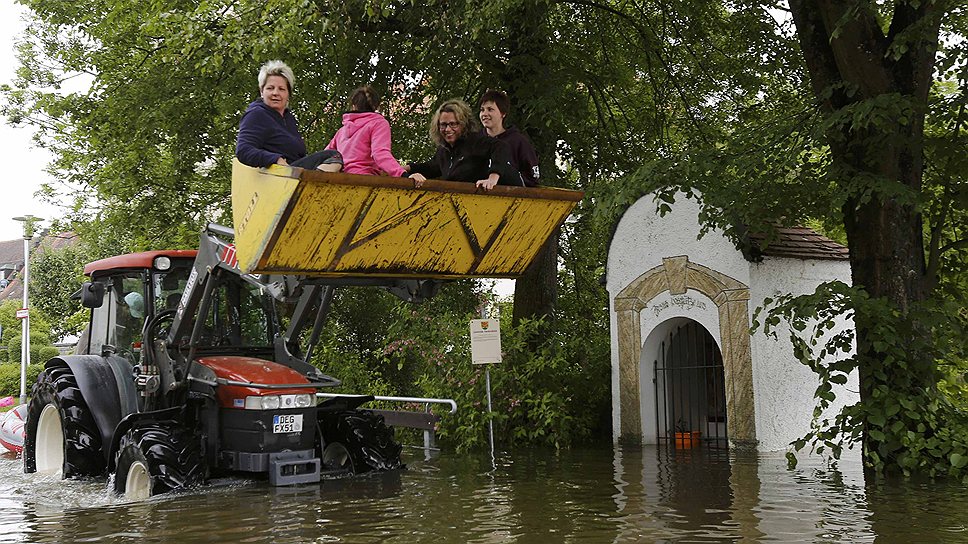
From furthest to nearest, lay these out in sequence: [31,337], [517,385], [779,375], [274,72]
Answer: [31,337], [517,385], [779,375], [274,72]

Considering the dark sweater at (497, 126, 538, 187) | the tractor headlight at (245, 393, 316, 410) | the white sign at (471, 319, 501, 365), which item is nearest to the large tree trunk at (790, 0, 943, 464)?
the dark sweater at (497, 126, 538, 187)

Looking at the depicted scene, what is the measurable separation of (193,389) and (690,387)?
8.18 metres

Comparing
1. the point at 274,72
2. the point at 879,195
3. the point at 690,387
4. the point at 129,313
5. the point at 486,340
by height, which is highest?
the point at 274,72

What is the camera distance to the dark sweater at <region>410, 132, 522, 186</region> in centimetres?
868

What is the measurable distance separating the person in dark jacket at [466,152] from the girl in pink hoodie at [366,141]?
33 cm

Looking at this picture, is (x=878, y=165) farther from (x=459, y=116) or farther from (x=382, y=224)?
(x=382, y=224)

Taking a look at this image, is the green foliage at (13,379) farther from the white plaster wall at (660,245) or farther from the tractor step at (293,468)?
the tractor step at (293,468)


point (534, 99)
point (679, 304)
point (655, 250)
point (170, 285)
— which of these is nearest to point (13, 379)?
point (534, 99)

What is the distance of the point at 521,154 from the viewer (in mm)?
8914

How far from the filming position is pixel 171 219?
19250 mm

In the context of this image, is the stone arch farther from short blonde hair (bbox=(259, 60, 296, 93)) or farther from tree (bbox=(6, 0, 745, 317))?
short blonde hair (bbox=(259, 60, 296, 93))

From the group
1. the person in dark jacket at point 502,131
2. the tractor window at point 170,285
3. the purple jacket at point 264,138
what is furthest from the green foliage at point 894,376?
the tractor window at point 170,285

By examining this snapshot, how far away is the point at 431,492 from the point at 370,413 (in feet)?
6.50

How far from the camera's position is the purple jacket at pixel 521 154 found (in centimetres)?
884
